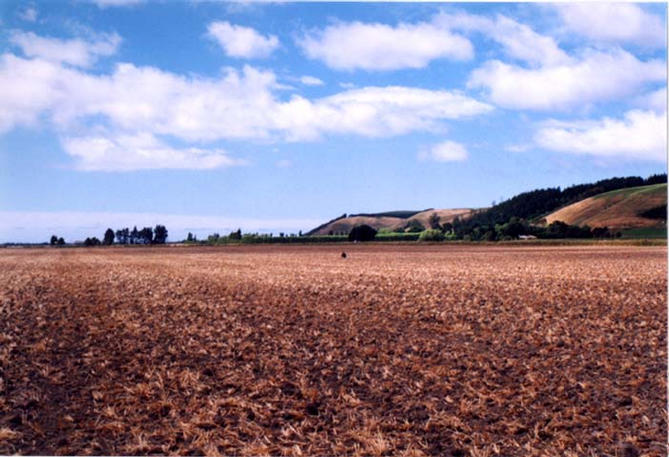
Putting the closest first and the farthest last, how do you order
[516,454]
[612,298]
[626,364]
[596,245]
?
[516,454]
[626,364]
[612,298]
[596,245]

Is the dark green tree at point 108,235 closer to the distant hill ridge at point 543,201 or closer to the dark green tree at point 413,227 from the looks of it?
the distant hill ridge at point 543,201

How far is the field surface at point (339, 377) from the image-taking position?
6.60 m

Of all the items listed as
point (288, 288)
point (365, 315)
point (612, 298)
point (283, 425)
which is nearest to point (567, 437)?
point (283, 425)

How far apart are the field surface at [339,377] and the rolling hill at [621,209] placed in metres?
2.48

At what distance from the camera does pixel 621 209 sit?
19172 millimetres

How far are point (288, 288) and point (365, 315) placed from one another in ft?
24.1

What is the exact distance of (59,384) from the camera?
8.62m

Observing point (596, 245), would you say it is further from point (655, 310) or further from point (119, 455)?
point (119, 455)

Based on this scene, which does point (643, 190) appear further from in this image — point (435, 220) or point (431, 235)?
point (431, 235)

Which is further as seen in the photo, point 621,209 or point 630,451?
point 621,209

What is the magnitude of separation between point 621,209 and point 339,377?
14035 millimetres

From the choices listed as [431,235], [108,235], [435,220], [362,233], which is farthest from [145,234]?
[362,233]

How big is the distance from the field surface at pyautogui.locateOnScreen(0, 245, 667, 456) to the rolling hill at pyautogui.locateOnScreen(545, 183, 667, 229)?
8.14ft

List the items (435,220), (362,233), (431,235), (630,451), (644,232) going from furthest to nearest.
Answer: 1. (362,233)
2. (431,235)
3. (435,220)
4. (644,232)
5. (630,451)
